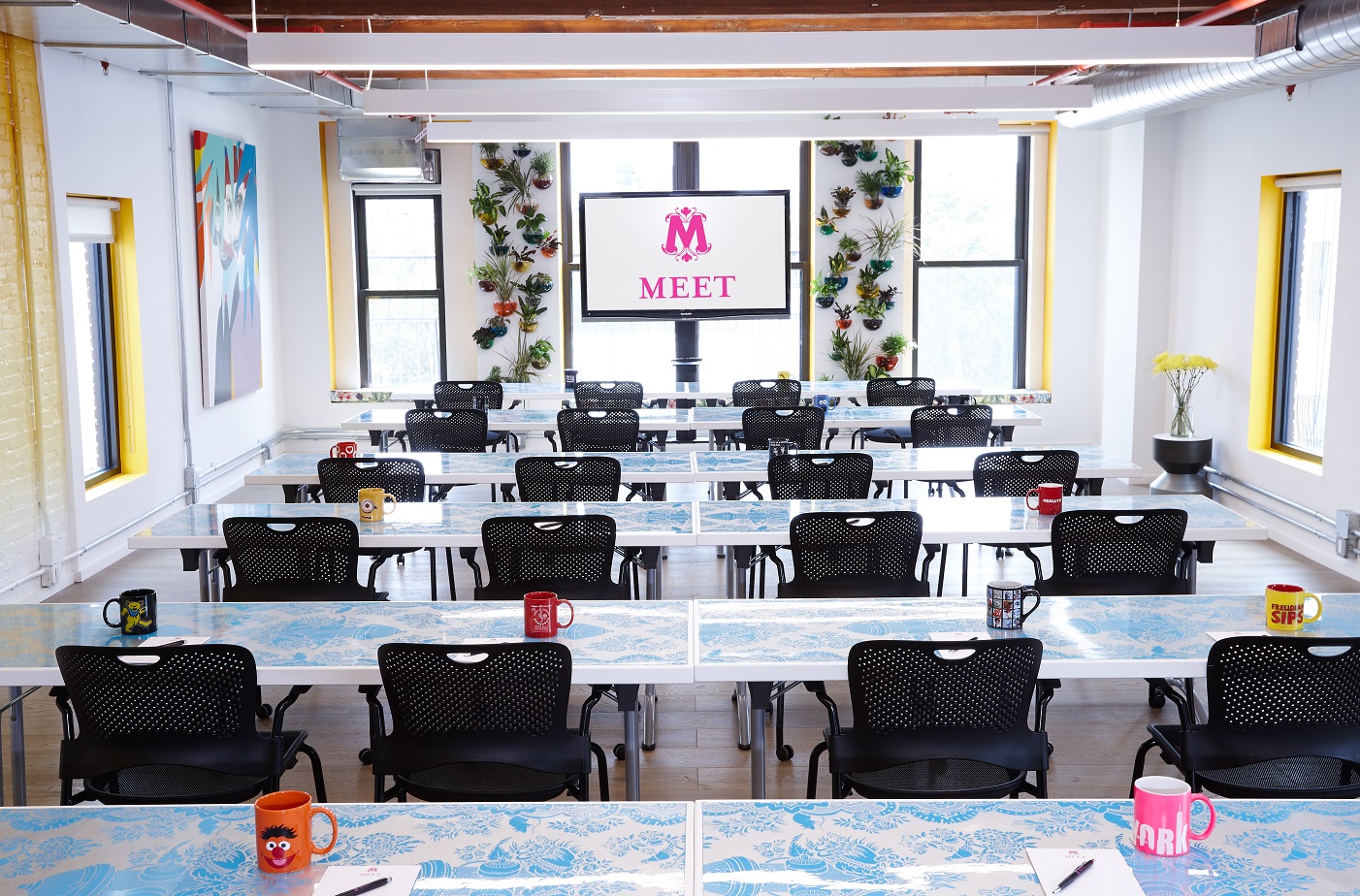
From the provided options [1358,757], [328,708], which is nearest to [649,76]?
[328,708]

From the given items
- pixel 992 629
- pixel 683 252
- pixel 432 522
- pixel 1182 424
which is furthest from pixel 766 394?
pixel 992 629

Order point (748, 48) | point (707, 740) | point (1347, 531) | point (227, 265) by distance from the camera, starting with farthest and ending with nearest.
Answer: point (227, 265)
point (1347, 531)
point (748, 48)
point (707, 740)

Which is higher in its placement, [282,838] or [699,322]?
[699,322]

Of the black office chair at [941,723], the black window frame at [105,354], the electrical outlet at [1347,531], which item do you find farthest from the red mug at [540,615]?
the black window frame at [105,354]

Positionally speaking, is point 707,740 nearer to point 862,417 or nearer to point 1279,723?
point 1279,723

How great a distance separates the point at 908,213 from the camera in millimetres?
11430

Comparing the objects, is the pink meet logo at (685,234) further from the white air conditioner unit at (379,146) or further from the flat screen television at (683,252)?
the white air conditioner unit at (379,146)

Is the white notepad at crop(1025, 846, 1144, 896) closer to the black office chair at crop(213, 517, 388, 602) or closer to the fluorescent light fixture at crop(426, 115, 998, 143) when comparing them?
the black office chair at crop(213, 517, 388, 602)

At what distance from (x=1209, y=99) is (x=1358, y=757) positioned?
6.11 meters

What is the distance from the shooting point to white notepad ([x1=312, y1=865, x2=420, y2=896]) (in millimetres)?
2045

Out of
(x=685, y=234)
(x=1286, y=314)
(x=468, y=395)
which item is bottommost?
(x=468, y=395)

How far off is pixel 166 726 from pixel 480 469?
3111mm

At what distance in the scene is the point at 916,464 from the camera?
613 cm

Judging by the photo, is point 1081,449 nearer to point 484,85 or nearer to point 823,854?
point 823,854
